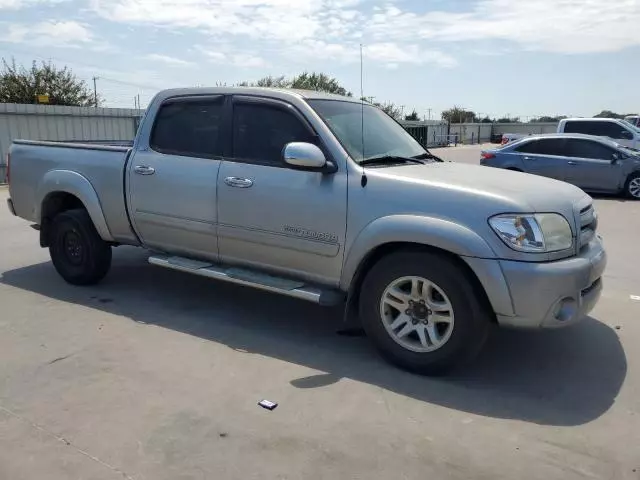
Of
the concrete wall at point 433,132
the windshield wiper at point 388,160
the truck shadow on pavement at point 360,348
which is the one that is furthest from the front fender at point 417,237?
the concrete wall at point 433,132

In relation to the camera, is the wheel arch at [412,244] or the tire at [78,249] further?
the tire at [78,249]

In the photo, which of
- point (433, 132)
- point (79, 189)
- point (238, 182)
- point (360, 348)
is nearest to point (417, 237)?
point (360, 348)

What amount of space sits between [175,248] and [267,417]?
2.27m

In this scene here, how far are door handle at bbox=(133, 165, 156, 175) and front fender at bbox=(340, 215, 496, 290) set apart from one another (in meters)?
2.07

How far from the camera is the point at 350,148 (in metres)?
4.35

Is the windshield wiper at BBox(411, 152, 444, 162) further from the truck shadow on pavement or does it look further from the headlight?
the truck shadow on pavement

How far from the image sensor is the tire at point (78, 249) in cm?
571

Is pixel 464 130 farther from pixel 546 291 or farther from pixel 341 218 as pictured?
pixel 546 291

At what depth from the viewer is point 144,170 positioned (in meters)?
5.15

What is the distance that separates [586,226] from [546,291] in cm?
88

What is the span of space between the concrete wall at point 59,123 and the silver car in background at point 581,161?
37.4 ft

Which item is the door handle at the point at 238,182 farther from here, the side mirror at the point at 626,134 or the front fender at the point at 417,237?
the side mirror at the point at 626,134

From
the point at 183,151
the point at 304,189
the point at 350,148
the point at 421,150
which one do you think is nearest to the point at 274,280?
the point at 304,189

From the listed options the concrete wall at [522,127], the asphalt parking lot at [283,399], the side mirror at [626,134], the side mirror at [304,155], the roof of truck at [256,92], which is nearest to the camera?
the asphalt parking lot at [283,399]
